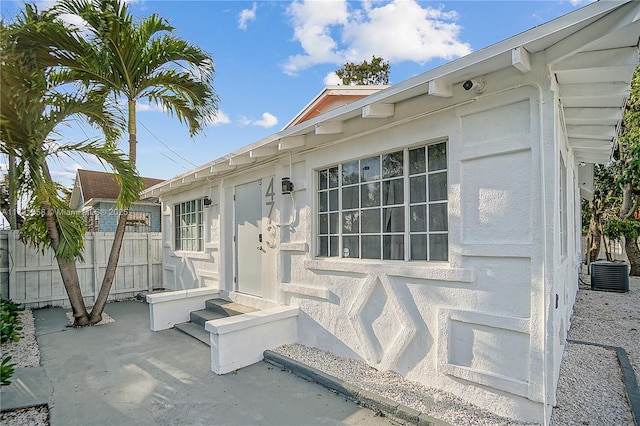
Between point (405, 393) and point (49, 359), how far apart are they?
5021 mm

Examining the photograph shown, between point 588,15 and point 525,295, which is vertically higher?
point 588,15

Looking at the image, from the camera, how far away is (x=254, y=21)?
7516 millimetres

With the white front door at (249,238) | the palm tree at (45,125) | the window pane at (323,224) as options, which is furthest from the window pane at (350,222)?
the palm tree at (45,125)

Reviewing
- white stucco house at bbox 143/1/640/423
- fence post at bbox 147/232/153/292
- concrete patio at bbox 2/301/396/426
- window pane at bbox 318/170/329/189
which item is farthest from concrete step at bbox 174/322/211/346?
Result: fence post at bbox 147/232/153/292

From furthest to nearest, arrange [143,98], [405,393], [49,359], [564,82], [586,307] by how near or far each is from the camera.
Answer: [586,307] → [143,98] → [49,359] → [405,393] → [564,82]

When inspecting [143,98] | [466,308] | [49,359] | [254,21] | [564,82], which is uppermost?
[254,21]

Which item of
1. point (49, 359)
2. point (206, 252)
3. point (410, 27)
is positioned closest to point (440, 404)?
point (410, 27)

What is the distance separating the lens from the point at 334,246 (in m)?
5.04

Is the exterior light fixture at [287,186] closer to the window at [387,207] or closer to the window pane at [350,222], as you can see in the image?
the window at [387,207]

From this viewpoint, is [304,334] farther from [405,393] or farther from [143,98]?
[143,98]

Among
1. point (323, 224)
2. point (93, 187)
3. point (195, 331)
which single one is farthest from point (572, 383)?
point (93, 187)

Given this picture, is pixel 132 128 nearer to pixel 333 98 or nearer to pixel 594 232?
pixel 333 98

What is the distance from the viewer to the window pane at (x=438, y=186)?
12.2ft

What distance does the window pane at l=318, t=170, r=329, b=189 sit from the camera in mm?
5168
